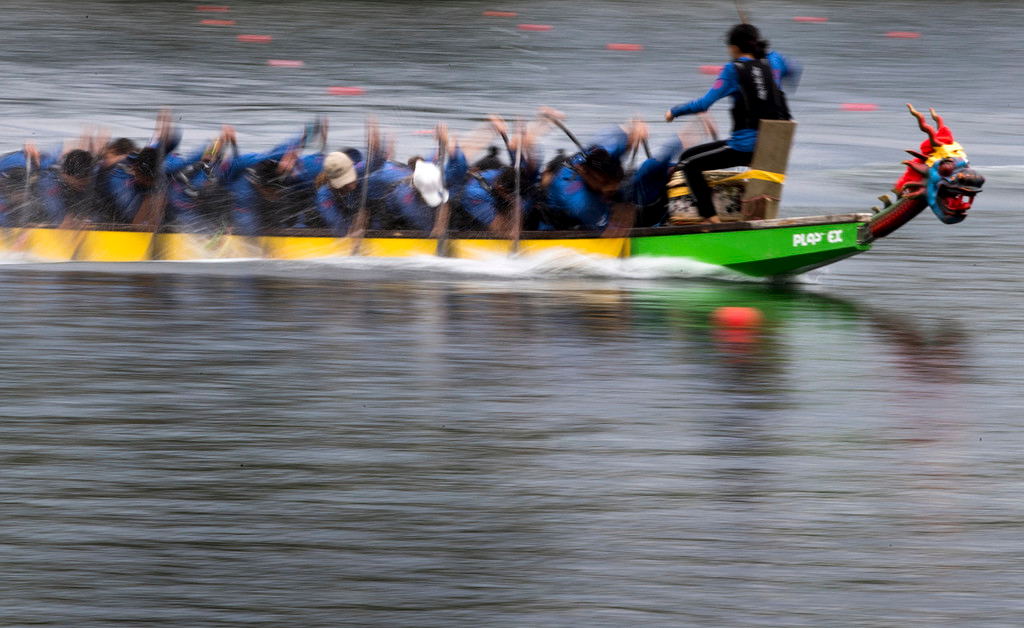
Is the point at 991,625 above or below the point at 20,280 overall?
above

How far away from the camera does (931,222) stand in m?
22.2

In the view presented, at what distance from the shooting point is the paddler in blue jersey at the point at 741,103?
1551 cm

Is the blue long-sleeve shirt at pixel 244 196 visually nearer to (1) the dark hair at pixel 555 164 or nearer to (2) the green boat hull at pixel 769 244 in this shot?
(1) the dark hair at pixel 555 164

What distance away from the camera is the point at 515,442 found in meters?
10.1

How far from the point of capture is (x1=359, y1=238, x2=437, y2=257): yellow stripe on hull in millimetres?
17281

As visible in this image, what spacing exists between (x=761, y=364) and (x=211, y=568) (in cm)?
584

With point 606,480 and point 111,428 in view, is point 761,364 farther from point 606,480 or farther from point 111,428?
point 111,428

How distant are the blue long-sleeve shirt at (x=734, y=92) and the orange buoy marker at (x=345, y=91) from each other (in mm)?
16937

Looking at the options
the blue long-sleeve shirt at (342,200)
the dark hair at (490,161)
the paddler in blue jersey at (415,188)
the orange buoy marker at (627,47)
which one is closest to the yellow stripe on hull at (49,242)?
the blue long-sleeve shirt at (342,200)

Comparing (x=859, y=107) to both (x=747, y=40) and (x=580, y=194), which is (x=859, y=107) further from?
(x=747, y=40)

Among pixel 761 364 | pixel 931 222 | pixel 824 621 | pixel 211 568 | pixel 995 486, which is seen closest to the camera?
pixel 824 621

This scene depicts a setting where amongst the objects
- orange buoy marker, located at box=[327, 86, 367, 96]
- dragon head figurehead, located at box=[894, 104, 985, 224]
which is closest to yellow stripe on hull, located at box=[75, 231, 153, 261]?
dragon head figurehead, located at box=[894, 104, 985, 224]

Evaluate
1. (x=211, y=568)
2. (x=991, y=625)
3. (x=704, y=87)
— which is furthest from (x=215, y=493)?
(x=704, y=87)

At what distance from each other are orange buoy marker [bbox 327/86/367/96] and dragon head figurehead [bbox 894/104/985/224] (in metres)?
17.5
